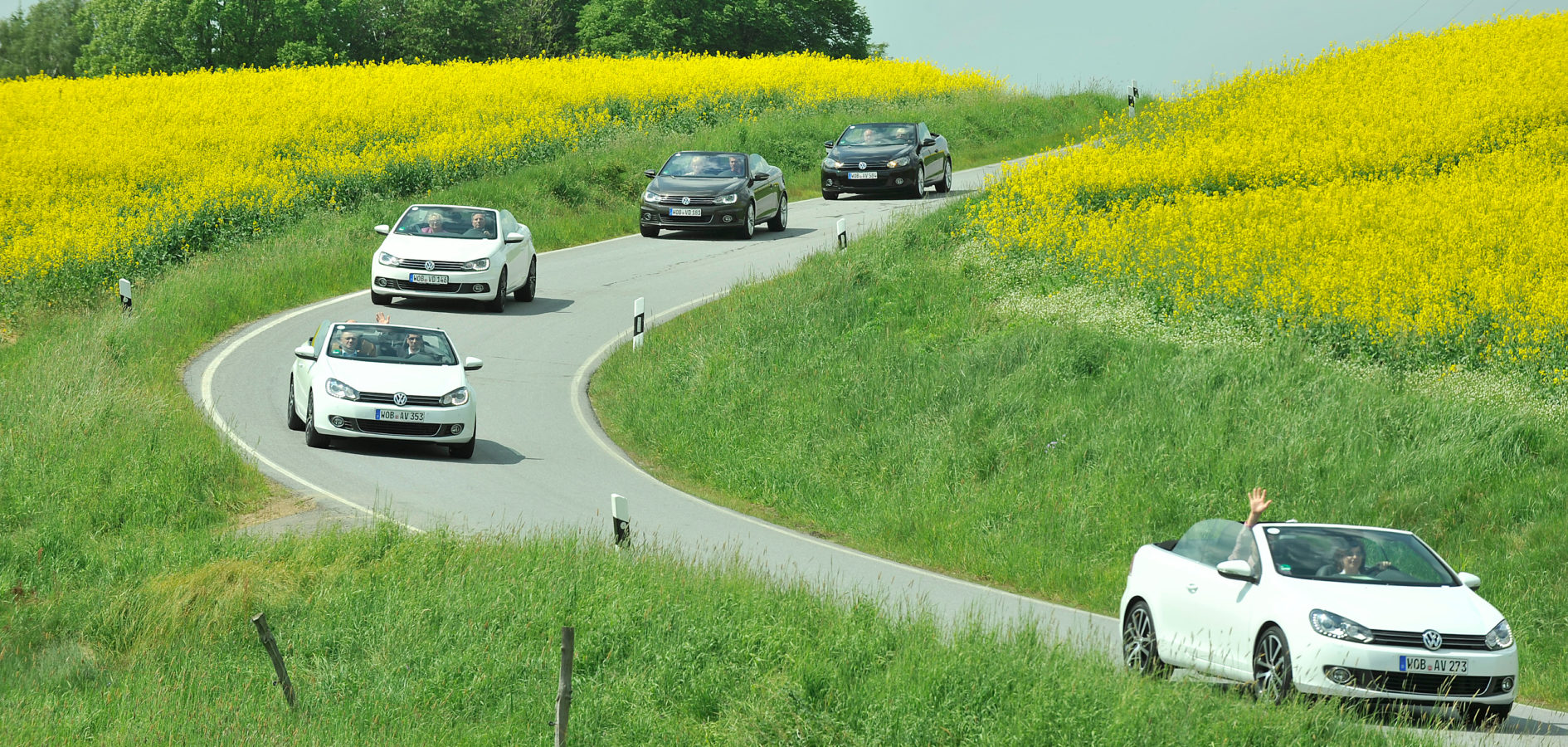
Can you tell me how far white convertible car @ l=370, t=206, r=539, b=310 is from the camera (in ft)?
80.4

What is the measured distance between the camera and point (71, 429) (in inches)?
643

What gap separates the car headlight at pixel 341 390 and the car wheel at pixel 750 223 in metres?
16.5

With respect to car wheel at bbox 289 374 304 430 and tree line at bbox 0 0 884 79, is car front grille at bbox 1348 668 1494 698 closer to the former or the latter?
car wheel at bbox 289 374 304 430

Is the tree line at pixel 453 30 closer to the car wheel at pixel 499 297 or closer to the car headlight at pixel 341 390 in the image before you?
the car wheel at pixel 499 297

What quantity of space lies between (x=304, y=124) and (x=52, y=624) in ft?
95.0

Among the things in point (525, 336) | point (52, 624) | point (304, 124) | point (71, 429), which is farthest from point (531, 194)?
point (52, 624)

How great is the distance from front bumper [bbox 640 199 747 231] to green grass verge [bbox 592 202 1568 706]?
8770 mm

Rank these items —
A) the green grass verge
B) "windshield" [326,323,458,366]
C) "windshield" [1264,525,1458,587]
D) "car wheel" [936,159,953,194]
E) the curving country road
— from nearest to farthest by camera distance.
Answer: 1. "windshield" [1264,525,1458,587]
2. the curving country road
3. the green grass verge
4. "windshield" [326,323,458,366]
5. "car wheel" [936,159,953,194]

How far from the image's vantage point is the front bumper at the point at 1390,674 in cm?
948

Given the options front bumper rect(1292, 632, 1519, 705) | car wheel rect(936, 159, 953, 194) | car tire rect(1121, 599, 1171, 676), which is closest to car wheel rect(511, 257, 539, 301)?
car wheel rect(936, 159, 953, 194)

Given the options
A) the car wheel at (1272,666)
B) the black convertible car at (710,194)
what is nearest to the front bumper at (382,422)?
the car wheel at (1272,666)

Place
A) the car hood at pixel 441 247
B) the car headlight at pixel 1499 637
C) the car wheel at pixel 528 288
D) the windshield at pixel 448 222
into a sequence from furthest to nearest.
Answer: the car wheel at pixel 528 288 < the windshield at pixel 448 222 < the car hood at pixel 441 247 < the car headlight at pixel 1499 637

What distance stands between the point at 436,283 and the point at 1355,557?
17.3 metres

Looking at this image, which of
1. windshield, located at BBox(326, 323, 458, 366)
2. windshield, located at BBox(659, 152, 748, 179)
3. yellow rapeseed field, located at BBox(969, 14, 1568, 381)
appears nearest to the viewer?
windshield, located at BBox(326, 323, 458, 366)
